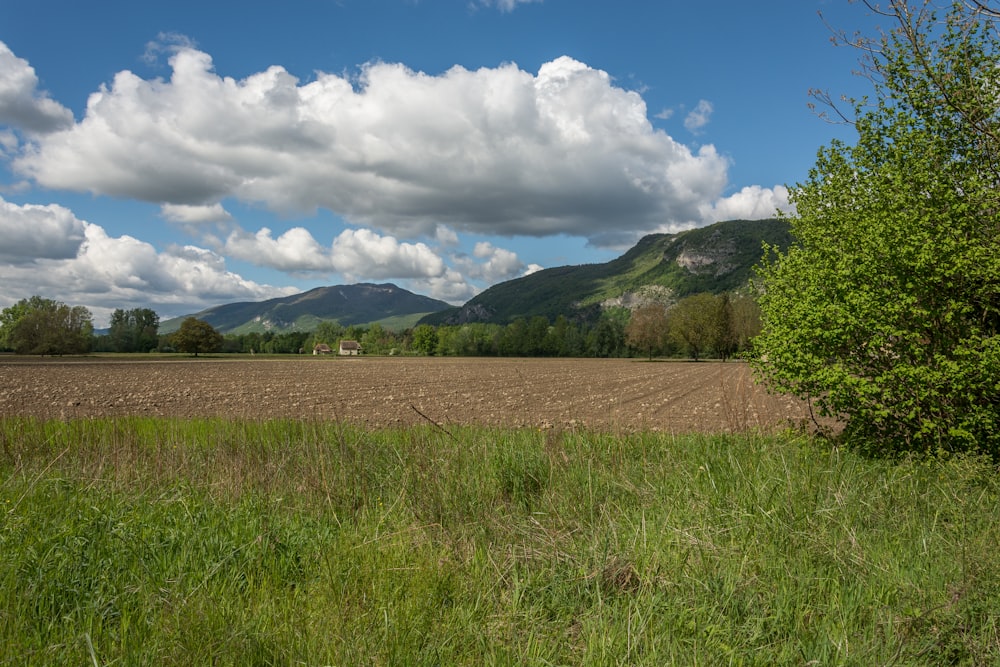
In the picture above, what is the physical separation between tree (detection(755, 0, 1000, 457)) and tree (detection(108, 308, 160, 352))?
162719 millimetres

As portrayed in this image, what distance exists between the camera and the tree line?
334 feet

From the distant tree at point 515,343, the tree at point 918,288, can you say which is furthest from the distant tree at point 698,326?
the tree at point 918,288

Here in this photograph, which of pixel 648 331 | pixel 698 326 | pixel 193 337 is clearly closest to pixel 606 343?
pixel 648 331

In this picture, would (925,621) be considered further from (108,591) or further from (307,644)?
(108,591)

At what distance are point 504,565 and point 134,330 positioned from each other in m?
173

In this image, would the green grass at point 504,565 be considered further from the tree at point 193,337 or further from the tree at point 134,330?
the tree at point 134,330

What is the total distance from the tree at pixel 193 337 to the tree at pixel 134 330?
2966 centimetres

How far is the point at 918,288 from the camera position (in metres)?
9.90

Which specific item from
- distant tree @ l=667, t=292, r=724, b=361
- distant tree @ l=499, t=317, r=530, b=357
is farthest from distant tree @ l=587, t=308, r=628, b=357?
distant tree @ l=667, t=292, r=724, b=361

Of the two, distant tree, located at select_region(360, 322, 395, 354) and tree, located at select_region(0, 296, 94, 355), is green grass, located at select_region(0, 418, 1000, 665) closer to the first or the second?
tree, located at select_region(0, 296, 94, 355)

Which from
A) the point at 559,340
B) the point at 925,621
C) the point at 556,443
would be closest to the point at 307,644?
the point at 925,621

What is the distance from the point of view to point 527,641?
412 cm

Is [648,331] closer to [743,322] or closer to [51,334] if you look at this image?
[743,322]

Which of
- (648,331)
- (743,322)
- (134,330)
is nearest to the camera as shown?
(743,322)
